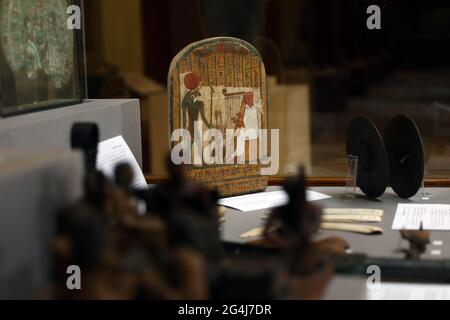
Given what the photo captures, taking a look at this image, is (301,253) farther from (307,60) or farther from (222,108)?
(307,60)

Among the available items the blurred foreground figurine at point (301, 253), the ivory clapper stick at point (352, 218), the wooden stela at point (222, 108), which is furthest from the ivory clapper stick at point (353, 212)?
the blurred foreground figurine at point (301, 253)

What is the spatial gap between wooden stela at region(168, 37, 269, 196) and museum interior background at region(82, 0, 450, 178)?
20.6 inches

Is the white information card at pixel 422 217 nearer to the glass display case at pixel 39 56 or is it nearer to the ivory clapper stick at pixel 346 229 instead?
the ivory clapper stick at pixel 346 229

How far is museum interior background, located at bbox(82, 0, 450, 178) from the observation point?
3.37m

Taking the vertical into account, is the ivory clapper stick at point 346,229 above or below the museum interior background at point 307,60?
below

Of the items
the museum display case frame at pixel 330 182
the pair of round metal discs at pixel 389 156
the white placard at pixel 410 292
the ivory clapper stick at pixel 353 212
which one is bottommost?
the white placard at pixel 410 292

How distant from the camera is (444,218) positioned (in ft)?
7.68

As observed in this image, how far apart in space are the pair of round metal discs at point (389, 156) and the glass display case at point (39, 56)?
0.93 m

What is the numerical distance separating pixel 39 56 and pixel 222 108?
2.17 feet

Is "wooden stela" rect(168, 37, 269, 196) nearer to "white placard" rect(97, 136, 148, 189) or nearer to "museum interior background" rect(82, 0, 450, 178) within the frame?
"white placard" rect(97, 136, 148, 189)

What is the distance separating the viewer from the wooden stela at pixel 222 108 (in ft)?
8.92

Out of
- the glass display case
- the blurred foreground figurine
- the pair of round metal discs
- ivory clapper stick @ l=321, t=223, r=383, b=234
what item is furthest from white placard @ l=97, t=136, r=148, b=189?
the blurred foreground figurine

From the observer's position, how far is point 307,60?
3.50m
